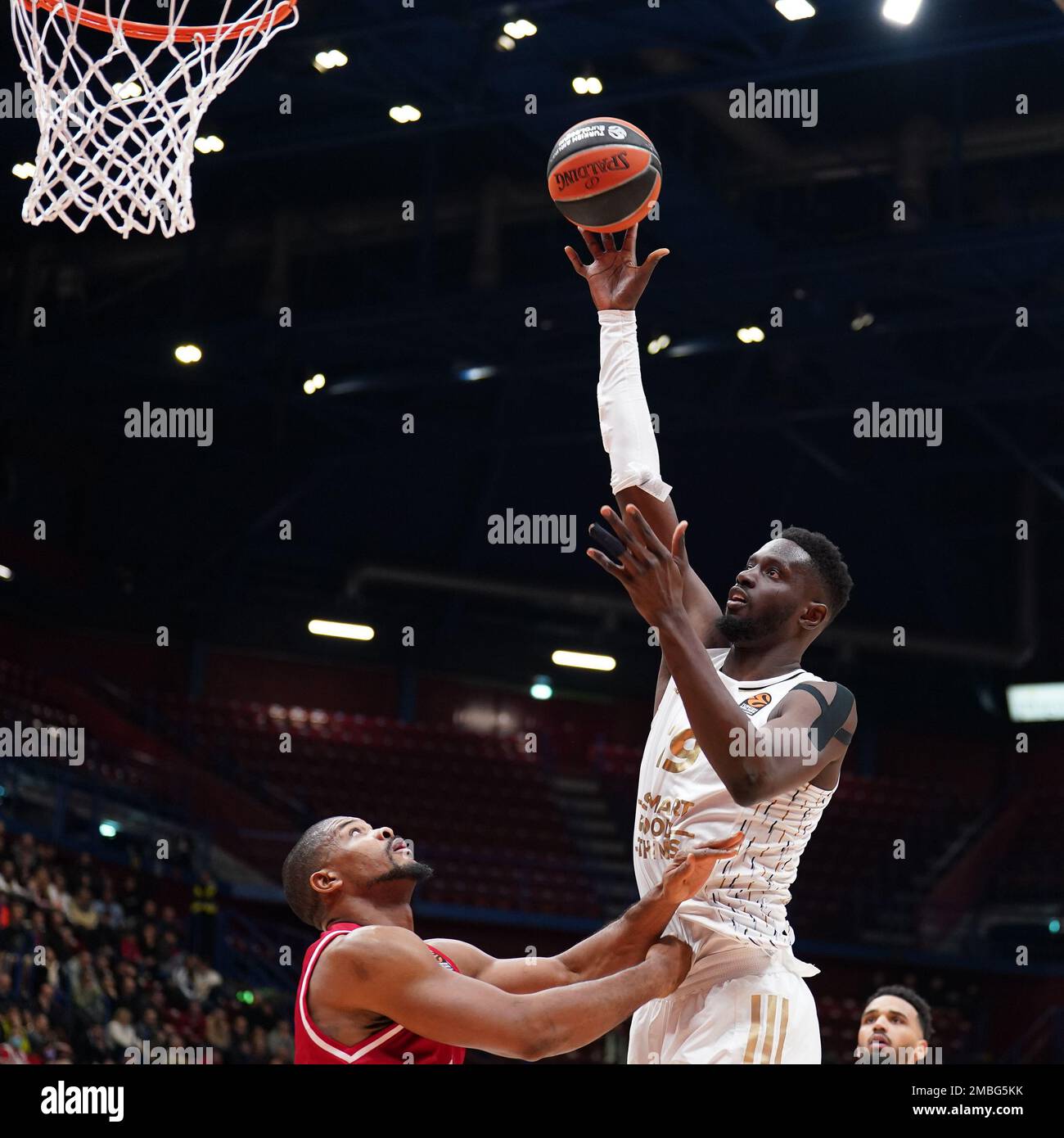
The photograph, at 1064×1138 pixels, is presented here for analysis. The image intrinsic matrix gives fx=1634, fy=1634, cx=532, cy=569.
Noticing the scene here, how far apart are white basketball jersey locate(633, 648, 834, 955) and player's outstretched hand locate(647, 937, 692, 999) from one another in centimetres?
3

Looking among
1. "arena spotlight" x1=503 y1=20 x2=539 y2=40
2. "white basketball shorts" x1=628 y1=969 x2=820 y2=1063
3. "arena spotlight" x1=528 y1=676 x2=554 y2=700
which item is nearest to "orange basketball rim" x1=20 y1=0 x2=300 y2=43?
"white basketball shorts" x1=628 y1=969 x2=820 y2=1063

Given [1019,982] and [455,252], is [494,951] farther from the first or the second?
[455,252]

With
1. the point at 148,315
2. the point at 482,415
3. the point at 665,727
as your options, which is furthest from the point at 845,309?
the point at 665,727

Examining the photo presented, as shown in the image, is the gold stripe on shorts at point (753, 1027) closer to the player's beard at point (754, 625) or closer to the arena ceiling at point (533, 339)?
the player's beard at point (754, 625)

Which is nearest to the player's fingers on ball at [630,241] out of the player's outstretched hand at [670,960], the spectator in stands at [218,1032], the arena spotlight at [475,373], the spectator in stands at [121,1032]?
the player's outstretched hand at [670,960]

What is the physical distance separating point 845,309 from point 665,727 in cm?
1053

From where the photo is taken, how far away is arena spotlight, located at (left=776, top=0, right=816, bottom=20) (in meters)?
10.3

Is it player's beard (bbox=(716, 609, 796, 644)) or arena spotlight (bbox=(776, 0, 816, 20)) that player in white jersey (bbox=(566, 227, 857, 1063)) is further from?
arena spotlight (bbox=(776, 0, 816, 20))

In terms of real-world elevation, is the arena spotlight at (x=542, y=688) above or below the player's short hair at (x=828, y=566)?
above

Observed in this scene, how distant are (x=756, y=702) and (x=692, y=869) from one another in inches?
17.7

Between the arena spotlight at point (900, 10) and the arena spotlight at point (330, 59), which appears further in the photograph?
the arena spotlight at point (330, 59)

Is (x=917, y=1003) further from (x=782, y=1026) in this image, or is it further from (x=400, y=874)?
(x=400, y=874)

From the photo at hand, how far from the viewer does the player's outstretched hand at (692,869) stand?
361cm

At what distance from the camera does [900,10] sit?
948 centimetres
